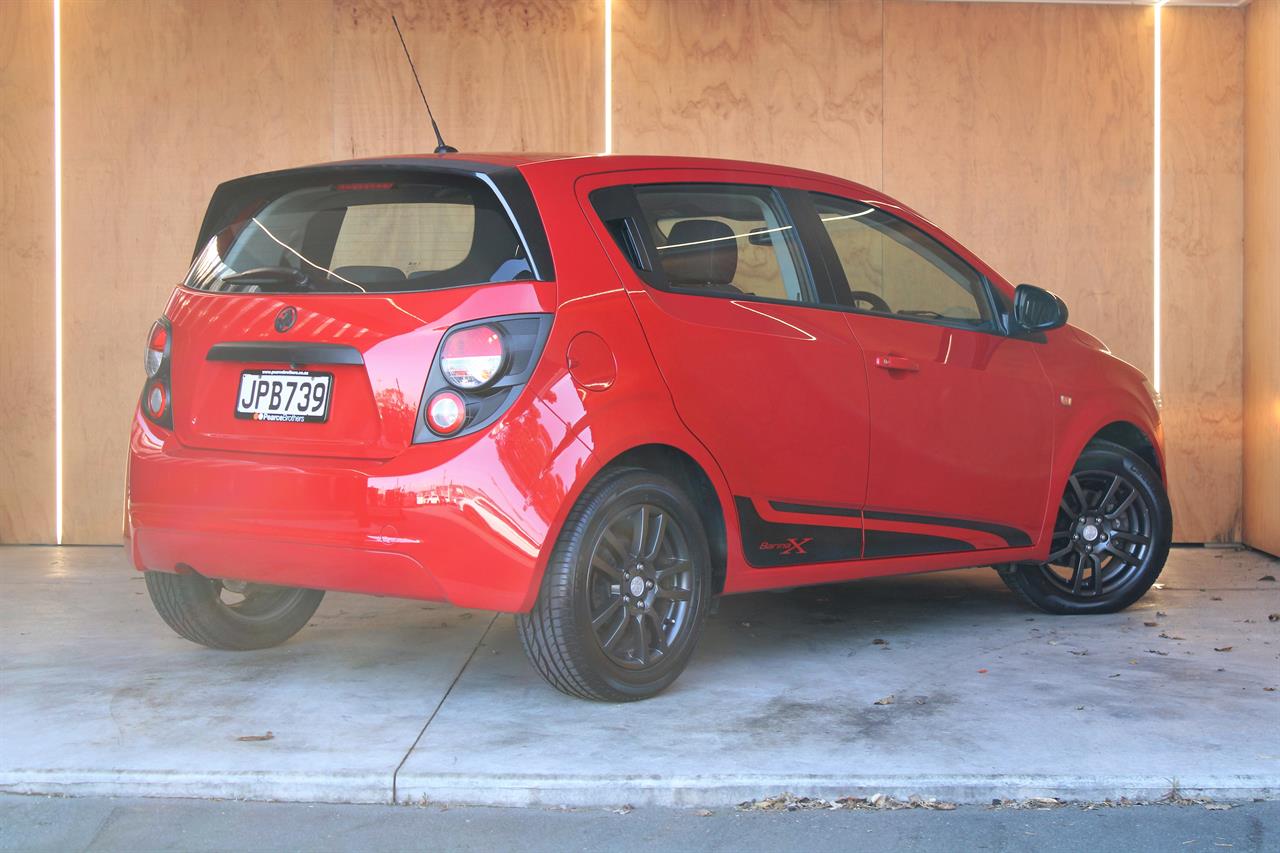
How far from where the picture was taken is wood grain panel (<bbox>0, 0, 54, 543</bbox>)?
791 centimetres

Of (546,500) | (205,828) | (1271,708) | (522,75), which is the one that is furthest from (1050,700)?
(522,75)

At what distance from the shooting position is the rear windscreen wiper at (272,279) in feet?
14.4

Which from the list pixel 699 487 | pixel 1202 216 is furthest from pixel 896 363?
pixel 1202 216

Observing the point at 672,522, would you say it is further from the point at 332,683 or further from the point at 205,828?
the point at 205,828

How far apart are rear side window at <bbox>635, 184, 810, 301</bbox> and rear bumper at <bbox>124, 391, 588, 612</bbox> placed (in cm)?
82

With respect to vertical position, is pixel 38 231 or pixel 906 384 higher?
pixel 38 231

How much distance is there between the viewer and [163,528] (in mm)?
4398

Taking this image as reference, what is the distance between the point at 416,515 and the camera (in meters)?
4.01

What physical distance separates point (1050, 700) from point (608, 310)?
1.74 metres

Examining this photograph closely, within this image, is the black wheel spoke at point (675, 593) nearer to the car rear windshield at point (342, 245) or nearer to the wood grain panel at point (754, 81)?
the car rear windshield at point (342, 245)

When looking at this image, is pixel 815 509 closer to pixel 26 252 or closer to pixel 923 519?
pixel 923 519

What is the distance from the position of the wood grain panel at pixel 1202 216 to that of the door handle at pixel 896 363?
3524 millimetres

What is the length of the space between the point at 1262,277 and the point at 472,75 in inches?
166

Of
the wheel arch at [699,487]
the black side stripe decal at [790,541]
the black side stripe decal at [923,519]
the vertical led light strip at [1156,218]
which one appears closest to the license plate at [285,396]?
the wheel arch at [699,487]
